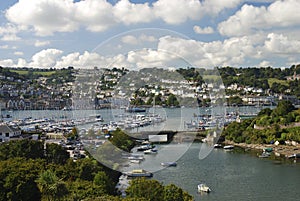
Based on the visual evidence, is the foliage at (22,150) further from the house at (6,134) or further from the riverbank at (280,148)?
the riverbank at (280,148)

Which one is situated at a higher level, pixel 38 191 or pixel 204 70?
pixel 204 70

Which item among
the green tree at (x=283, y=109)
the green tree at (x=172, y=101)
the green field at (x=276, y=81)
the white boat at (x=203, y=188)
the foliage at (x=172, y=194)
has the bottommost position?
the white boat at (x=203, y=188)

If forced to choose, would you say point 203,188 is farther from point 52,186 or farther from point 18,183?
point 52,186

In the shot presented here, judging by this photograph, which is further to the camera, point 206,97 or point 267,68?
point 267,68

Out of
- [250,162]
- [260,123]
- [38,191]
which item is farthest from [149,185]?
[260,123]

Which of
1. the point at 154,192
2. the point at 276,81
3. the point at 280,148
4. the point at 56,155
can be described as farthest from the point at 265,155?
the point at 276,81

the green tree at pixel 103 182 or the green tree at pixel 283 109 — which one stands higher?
the green tree at pixel 283 109

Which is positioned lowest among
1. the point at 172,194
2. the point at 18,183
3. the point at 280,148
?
the point at 280,148

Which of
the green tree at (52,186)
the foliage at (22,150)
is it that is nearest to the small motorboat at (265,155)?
the foliage at (22,150)

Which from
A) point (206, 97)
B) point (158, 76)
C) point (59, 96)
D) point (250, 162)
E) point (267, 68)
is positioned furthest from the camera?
point (267, 68)

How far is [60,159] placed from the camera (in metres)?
8.30

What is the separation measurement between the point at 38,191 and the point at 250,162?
8.64 metres

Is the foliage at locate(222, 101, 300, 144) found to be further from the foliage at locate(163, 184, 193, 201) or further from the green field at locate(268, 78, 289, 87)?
the green field at locate(268, 78, 289, 87)

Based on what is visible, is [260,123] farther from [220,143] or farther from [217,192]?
[217,192]
